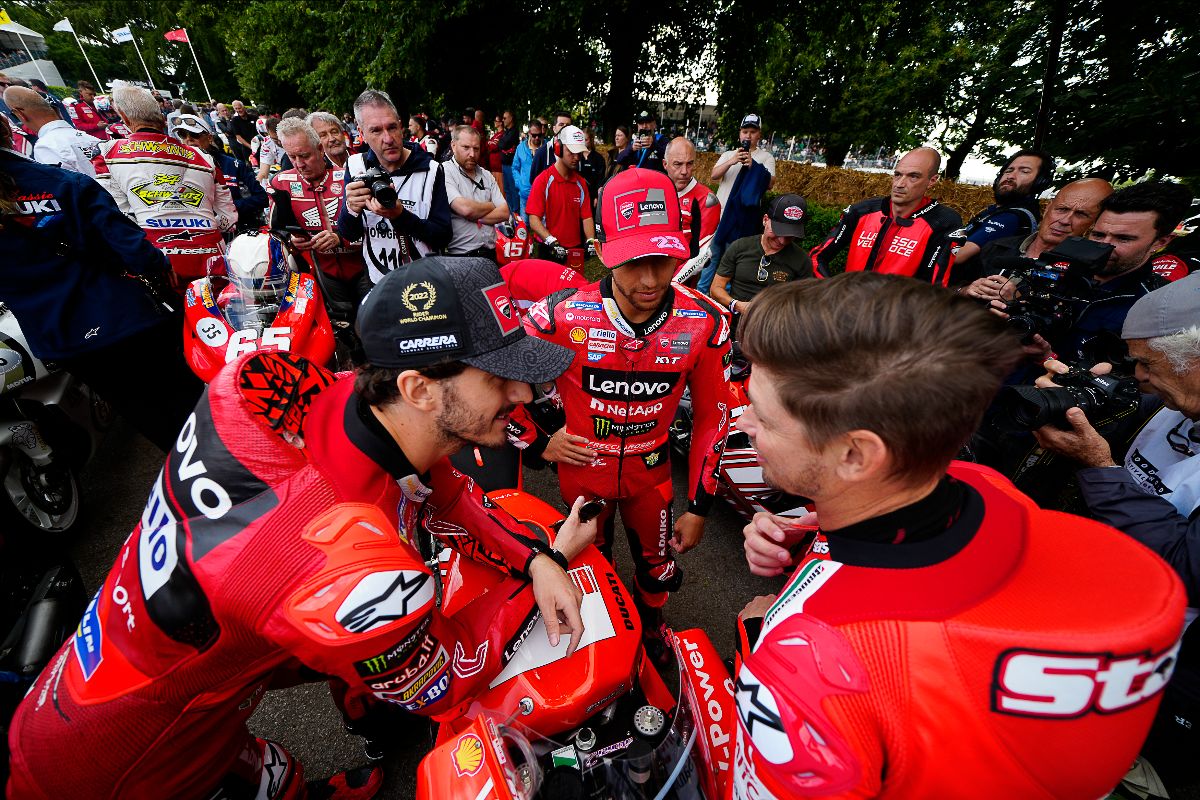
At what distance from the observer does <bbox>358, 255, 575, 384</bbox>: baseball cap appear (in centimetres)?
146

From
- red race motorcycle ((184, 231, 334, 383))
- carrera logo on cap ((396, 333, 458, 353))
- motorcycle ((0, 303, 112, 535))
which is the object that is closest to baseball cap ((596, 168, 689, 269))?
carrera logo on cap ((396, 333, 458, 353))

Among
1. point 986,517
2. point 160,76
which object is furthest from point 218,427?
point 160,76

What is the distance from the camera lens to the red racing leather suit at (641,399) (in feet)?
7.93

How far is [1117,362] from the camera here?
7.33ft

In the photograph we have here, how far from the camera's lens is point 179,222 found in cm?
435

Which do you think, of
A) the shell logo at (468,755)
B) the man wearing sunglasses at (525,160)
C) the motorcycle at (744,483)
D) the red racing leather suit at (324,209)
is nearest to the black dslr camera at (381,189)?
the red racing leather suit at (324,209)

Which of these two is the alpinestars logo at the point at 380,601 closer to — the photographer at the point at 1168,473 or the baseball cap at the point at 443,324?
the baseball cap at the point at 443,324

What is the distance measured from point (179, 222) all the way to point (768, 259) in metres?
5.25

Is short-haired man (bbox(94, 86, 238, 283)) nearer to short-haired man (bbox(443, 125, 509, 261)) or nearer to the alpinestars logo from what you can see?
short-haired man (bbox(443, 125, 509, 261))

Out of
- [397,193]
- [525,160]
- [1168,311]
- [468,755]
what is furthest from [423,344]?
[525,160]

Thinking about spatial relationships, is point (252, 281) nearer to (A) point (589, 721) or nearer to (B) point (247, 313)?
(B) point (247, 313)

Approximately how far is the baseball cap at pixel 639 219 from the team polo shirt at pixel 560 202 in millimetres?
4636

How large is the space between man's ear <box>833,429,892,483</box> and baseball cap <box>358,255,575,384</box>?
837 millimetres

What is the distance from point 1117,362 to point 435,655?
3018 millimetres
